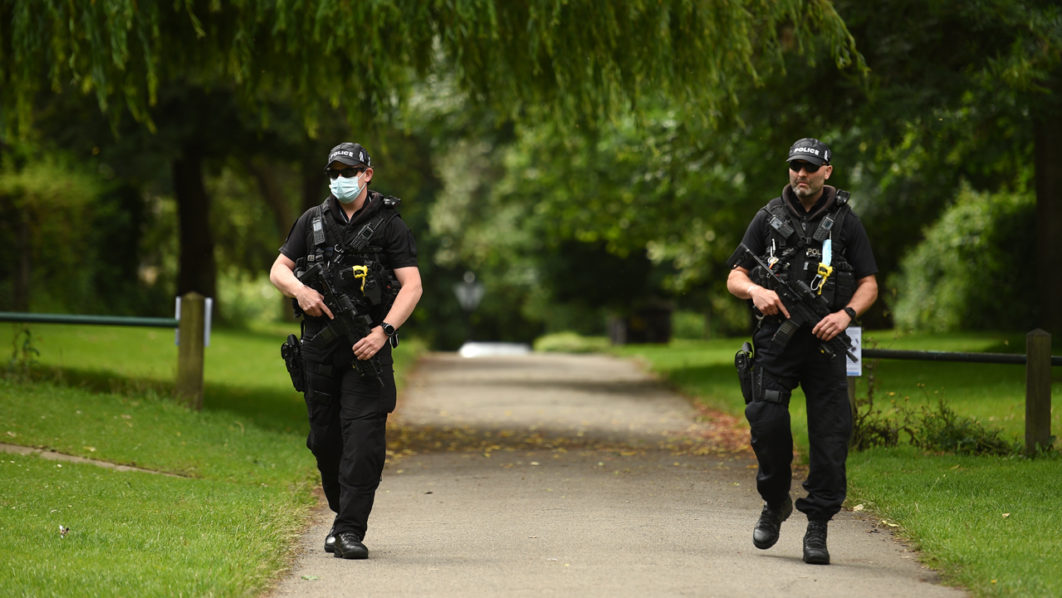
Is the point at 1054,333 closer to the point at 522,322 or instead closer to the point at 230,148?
A: the point at 230,148

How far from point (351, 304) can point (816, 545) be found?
2589 millimetres

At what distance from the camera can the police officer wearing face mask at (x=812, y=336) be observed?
21.4 feet

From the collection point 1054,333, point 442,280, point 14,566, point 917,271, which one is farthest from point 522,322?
point 14,566

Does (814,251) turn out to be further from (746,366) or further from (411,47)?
(411,47)

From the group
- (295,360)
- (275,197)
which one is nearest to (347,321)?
(295,360)

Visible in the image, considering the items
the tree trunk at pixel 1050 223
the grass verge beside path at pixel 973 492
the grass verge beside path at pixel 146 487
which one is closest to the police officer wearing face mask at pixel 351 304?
the grass verge beside path at pixel 146 487

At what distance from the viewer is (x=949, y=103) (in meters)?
13.2

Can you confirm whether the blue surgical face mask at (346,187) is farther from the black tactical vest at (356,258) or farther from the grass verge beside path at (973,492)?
the grass verge beside path at (973,492)

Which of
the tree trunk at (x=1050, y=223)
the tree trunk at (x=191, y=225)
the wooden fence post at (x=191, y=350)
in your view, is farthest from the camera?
the tree trunk at (x=191, y=225)

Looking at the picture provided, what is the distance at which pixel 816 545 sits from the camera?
650 centimetres

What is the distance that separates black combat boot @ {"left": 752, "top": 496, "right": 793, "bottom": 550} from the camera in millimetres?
6711

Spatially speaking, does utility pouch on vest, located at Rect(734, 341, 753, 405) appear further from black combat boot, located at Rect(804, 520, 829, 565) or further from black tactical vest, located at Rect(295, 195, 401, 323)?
black tactical vest, located at Rect(295, 195, 401, 323)

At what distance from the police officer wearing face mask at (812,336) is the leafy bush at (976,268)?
52.4 ft

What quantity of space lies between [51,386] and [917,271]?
1939cm
